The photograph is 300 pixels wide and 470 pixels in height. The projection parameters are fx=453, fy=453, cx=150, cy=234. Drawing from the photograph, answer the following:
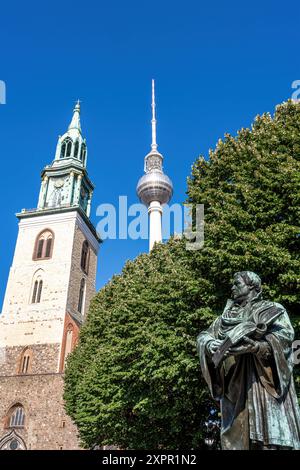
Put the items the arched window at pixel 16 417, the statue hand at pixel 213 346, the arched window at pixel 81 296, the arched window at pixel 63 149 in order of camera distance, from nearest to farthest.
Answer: the statue hand at pixel 213 346, the arched window at pixel 16 417, the arched window at pixel 81 296, the arched window at pixel 63 149

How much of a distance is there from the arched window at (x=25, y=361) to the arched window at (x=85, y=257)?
36.4 ft

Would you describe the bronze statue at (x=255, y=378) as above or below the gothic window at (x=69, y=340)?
below

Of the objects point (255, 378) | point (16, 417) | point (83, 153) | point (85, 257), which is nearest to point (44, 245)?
point (85, 257)

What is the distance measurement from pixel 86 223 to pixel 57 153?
11.6 m

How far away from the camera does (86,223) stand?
2047 inches

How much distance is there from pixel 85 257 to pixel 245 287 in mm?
46302

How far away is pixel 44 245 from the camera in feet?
161

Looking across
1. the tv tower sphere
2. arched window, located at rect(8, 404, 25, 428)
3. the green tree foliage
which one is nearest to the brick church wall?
arched window, located at rect(8, 404, 25, 428)

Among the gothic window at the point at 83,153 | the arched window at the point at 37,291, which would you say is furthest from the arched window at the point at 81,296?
the gothic window at the point at 83,153

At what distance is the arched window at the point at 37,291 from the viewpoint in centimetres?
4525

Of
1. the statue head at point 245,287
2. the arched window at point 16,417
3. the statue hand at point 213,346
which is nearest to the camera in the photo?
the statue hand at point 213,346

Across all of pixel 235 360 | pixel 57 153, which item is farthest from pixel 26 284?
pixel 235 360

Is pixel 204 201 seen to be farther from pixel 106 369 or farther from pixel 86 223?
pixel 86 223

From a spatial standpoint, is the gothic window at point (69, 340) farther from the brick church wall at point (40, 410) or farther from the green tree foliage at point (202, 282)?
the green tree foliage at point (202, 282)
